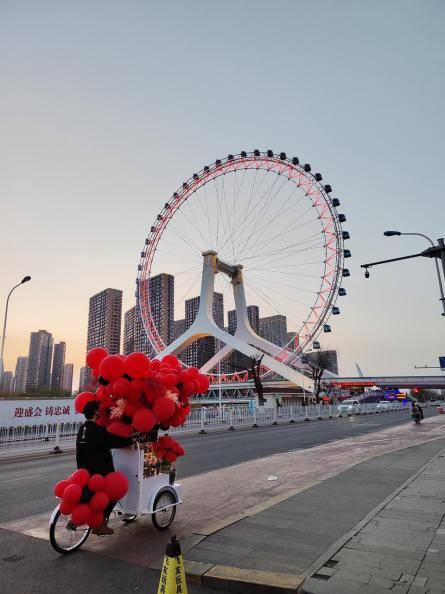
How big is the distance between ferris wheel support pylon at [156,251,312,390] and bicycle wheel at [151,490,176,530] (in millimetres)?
49639

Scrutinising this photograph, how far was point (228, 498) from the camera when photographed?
8.30 meters

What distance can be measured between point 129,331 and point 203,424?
114235mm

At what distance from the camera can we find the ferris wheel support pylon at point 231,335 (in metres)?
58.2

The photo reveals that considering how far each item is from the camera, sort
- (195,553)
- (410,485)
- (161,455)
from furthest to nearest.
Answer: (410,485) → (161,455) → (195,553)

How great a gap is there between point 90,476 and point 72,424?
17.3m

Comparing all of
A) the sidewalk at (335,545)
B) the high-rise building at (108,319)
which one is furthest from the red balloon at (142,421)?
the high-rise building at (108,319)

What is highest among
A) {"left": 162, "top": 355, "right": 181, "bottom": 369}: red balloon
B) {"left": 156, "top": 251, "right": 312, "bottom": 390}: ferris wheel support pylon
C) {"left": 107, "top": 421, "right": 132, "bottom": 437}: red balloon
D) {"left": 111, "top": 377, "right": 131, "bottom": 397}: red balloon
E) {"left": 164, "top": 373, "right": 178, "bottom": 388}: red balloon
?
{"left": 156, "top": 251, "right": 312, "bottom": 390}: ferris wheel support pylon

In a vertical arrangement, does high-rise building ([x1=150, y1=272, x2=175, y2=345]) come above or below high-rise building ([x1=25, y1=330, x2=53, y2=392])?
above

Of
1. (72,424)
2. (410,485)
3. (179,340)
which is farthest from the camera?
(179,340)

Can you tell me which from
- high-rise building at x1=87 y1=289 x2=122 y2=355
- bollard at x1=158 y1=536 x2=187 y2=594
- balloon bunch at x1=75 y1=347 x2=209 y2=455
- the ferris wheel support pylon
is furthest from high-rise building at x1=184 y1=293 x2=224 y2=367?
bollard at x1=158 y1=536 x2=187 y2=594

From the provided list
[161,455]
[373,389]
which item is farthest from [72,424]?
[373,389]

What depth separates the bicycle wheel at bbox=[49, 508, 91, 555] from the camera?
17.7ft

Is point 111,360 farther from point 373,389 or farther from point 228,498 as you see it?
point 373,389

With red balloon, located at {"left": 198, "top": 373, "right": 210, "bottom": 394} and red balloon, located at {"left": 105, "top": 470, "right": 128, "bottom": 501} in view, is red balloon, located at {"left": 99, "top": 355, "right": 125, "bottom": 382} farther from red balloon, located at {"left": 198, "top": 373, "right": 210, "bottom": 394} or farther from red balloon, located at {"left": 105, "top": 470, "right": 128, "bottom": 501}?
red balloon, located at {"left": 198, "top": 373, "right": 210, "bottom": 394}
